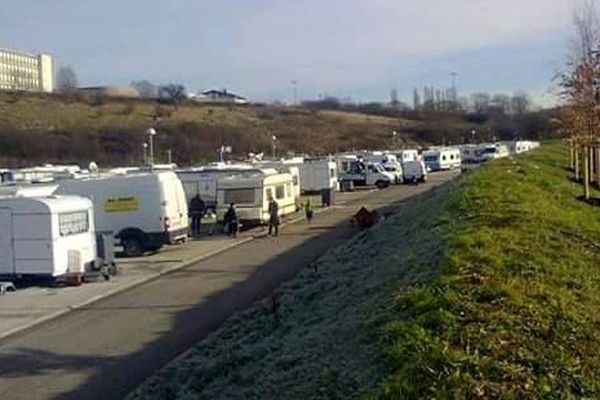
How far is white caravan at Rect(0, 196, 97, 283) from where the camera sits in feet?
86.6

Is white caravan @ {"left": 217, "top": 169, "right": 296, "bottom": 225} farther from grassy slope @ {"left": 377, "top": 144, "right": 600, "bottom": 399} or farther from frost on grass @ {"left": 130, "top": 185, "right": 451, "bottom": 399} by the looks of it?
grassy slope @ {"left": 377, "top": 144, "right": 600, "bottom": 399}

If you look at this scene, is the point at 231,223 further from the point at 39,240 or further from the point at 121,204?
the point at 39,240

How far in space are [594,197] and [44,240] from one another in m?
16.5

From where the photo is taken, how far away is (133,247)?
113 ft

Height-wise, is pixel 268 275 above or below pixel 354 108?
below

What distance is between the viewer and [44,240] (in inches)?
1041

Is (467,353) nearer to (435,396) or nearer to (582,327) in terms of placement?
(435,396)

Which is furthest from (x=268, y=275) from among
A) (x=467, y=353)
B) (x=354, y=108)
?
(x=354, y=108)

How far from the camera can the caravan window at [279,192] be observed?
4412cm

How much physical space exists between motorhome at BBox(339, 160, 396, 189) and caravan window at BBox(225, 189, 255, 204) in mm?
30730

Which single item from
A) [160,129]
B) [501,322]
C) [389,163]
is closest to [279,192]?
[389,163]

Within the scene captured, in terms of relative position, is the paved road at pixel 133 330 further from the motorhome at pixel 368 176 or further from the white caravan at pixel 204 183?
the motorhome at pixel 368 176

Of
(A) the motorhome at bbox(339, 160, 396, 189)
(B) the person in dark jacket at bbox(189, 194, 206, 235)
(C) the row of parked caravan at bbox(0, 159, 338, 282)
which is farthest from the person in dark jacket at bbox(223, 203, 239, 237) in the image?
(A) the motorhome at bbox(339, 160, 396, 189)

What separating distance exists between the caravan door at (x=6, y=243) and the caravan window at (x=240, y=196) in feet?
52.5
